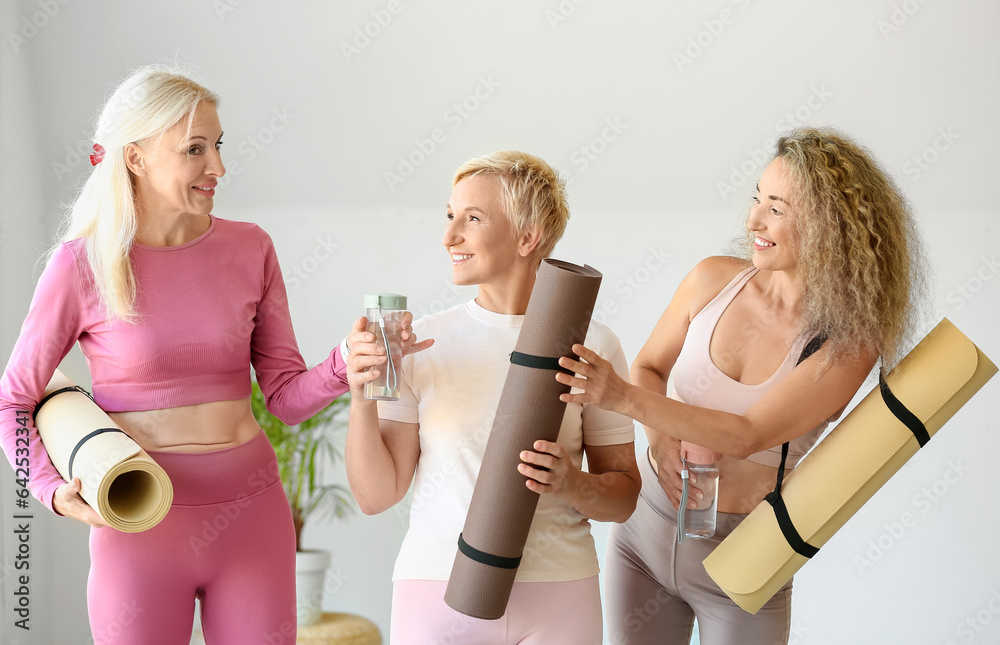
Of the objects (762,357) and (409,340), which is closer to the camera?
(409,340)

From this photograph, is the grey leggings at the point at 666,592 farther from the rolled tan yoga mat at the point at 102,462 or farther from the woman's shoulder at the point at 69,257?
the woman's shoulder at the point at 69,257

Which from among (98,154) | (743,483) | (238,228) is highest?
(98,154)

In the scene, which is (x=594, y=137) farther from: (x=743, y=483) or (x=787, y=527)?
(x=787, y=527)

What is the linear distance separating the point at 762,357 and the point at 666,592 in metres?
0.54

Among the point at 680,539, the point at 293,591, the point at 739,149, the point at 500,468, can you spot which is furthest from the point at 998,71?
the point at 293,591

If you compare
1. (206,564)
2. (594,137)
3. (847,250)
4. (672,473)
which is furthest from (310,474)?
(847,250)

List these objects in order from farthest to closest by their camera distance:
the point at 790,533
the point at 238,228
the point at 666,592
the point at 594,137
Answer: the point at 594,137 → the point at 666,592 → the point at 238,228 → the point at 790,533

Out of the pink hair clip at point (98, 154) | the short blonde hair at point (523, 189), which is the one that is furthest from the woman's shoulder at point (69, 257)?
the short blonde hair at point (523, 189)

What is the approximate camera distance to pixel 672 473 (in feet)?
5.71

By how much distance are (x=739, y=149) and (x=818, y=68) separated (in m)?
0.42

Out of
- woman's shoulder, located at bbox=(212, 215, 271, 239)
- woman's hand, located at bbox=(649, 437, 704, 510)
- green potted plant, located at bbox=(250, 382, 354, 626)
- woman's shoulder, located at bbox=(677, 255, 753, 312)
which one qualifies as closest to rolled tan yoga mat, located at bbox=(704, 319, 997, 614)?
woman's hand, located at bbox=(649, 437, 704, 510)

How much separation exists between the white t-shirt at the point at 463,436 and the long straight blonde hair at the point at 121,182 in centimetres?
51

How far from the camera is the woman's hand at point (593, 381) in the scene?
1.36m

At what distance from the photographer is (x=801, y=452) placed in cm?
181
